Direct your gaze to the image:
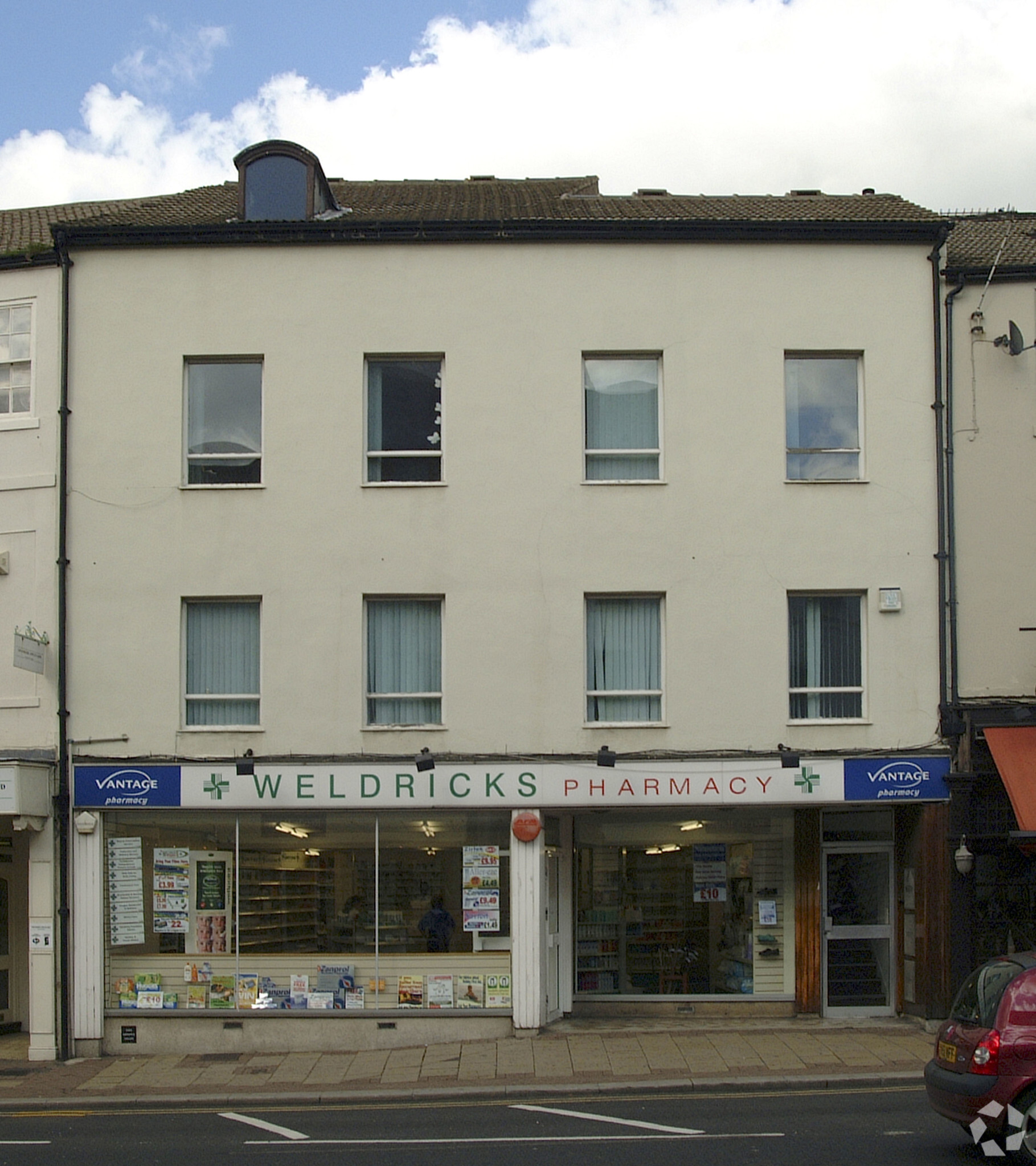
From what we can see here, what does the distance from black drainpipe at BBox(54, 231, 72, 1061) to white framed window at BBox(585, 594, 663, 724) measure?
6456 mm

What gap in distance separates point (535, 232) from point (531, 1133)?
1081 cm

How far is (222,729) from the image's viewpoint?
17.3 m

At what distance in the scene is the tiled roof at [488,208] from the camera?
17.9 meters

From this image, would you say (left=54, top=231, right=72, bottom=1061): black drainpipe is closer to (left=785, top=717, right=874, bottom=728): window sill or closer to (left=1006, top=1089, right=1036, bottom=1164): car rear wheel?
(left=785, top=717, right=874, bottom=728): window sill

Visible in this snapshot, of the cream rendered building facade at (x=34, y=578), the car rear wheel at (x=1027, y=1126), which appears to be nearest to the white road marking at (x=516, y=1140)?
the car rear wheel at (x=1027, y=1126)

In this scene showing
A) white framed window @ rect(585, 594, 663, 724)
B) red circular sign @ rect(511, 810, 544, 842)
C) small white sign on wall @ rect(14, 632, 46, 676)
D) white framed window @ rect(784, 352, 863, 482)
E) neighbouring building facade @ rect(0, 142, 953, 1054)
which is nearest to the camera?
small white sign on wall @ rect(14, 632, 46, 676)

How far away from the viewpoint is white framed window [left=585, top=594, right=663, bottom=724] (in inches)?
686

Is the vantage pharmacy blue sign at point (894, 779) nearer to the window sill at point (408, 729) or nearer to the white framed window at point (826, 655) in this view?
the white framed window at point (826, 655)

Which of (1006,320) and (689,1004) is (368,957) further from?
(1006,320)

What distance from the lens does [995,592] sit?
17.5 meters

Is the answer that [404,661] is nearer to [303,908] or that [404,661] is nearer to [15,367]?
[303,908]

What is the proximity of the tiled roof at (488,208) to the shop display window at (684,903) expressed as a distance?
7.77 m

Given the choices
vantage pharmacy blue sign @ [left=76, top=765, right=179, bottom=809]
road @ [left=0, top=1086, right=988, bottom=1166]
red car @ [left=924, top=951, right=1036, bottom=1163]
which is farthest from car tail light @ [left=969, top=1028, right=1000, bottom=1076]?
vantage pharmacy blue sign @ [left=76, top=765, right=179, bottom=809]

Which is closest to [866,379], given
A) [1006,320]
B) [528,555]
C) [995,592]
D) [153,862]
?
[1006,320]
